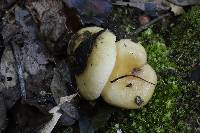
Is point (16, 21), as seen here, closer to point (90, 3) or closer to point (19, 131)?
point (90, 3)

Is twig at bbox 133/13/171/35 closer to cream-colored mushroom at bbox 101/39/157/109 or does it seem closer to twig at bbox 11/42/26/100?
cream-colored mushroom at bbox 101/39/157/109

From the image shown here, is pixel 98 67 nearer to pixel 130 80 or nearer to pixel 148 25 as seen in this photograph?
pixel 130 80

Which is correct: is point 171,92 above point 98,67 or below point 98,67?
below

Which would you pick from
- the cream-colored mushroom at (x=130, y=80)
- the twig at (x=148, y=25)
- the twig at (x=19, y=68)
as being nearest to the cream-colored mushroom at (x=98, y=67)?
the cream-colored mushroom at (x=130, y=80)

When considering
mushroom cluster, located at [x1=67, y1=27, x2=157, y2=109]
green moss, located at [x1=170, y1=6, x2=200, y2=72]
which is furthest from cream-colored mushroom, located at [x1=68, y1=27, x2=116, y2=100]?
green moss, located at [x1=170, y1=6, x2=200, y2=72]

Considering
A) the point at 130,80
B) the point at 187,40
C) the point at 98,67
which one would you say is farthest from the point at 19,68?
the point at 187,40

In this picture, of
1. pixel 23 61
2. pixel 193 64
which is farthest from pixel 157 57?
pixel 23 61

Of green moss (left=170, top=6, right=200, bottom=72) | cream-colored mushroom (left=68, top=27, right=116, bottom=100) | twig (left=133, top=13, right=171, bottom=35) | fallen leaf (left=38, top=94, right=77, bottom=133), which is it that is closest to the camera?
cream-colored mushroom (left=68, top=27, right=116, bottom=100)

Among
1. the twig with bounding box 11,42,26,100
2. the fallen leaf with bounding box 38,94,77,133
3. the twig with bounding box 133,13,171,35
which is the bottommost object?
the fallen leaf with bounding box 38,94,77,133
